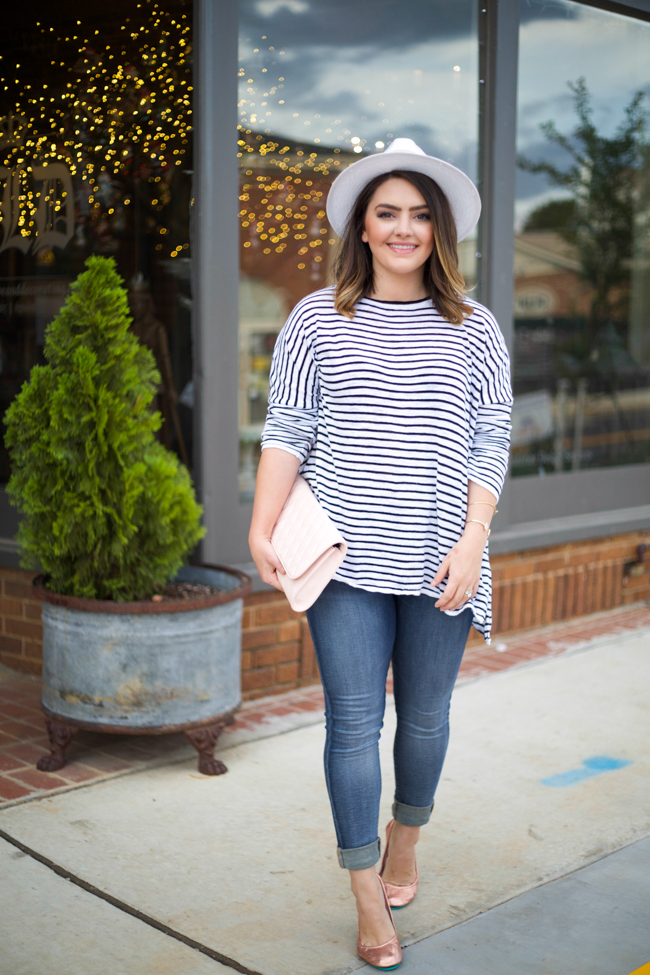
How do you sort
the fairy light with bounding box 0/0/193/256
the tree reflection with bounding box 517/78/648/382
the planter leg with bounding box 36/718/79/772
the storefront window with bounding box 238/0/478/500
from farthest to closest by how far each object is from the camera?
the tree reflection with bounding box 517/78/648/382
the storefront window with bounding box 238/0/478/500
the fairy light with bounding box 0/0/193/256
the planter leg with bounding box 36/718/79/772

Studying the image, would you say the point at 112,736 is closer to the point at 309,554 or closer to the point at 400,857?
the point at 400,857

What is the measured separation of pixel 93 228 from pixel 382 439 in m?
2.68

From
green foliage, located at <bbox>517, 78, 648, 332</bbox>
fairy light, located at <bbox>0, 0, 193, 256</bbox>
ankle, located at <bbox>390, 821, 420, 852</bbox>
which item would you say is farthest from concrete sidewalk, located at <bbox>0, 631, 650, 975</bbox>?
green foliage, located at <bbox>517, 78, 648, 332</bbox>

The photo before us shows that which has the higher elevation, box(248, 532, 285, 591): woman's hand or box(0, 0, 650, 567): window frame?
box(0, 0, 650, 567): window frame

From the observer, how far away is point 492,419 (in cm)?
249

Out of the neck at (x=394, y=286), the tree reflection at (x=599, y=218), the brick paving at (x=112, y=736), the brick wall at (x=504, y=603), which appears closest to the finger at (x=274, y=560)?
the neck at (x=394, y=286)

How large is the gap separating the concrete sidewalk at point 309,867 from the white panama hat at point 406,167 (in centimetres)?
177

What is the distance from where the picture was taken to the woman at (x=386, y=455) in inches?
93.2

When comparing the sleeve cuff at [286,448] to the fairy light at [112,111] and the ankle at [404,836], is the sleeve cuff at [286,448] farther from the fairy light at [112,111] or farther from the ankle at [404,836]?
the fairy light at [112,111]

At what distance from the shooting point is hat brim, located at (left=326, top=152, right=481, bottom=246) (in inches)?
94.4

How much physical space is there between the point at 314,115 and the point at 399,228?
2.94 metres

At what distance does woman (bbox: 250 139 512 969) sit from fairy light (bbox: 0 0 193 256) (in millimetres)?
2023

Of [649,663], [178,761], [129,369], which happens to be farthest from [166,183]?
[649,663]

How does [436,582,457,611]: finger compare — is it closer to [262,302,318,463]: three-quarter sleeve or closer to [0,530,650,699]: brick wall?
[262,302,318,463]: three-quarter sleeve
